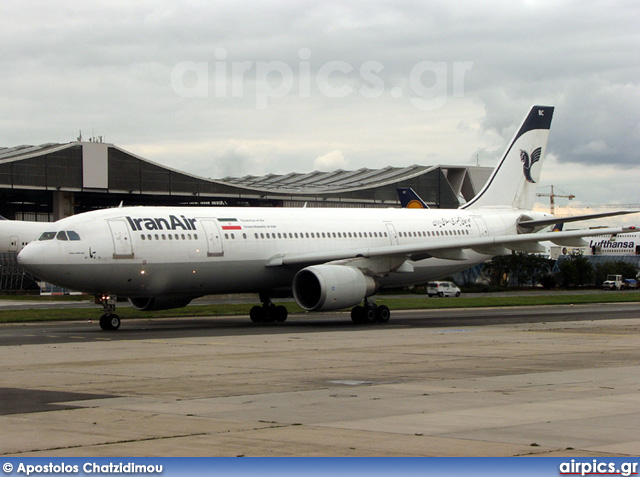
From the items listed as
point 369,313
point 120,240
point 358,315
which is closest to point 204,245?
point 120,240

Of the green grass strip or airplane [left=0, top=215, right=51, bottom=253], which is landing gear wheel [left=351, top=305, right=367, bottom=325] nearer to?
the green grass strip

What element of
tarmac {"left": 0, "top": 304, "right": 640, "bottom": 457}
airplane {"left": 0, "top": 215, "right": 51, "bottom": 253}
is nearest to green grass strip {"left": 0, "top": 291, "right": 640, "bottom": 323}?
tarmac {"left": 0, "top": 304, "right": 640, "bottom": 457}

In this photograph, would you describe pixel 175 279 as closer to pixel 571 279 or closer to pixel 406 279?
pixel 406 279

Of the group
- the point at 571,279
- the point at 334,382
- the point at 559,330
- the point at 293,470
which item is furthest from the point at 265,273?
the point at 571,279

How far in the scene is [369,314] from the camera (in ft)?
106

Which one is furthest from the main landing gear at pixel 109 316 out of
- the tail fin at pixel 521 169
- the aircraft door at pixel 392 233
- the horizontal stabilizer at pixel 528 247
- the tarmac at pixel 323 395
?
the tail fin at pixel 521 169

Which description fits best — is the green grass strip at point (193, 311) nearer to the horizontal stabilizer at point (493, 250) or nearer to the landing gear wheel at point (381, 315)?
the landing gear wheel at point (381, 315)

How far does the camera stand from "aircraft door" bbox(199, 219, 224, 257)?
99.6ft

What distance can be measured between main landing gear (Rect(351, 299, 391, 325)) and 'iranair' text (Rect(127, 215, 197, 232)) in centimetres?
663

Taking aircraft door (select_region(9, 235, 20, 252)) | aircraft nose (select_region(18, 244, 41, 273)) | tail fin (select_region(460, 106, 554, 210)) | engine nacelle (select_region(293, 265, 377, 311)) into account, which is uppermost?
tail fin (select_region(460, 106, 554, 210))

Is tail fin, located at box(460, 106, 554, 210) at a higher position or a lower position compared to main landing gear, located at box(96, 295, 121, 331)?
higher

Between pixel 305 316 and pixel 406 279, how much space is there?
5401mm

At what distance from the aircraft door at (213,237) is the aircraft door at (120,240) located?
9.33 feet

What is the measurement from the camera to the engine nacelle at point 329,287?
29.7 metres
